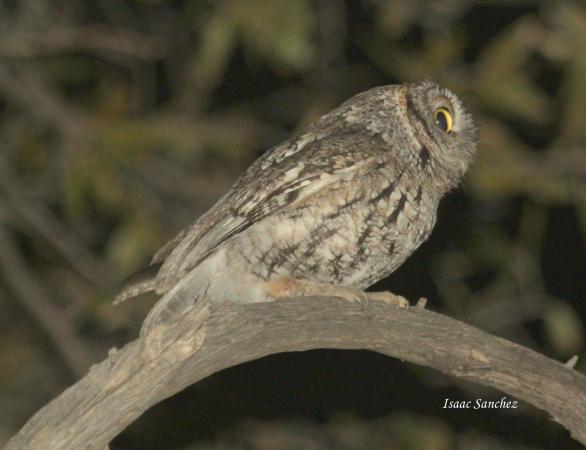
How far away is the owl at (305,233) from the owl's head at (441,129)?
20 centimetres

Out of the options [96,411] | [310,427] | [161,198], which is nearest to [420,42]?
[161,198]

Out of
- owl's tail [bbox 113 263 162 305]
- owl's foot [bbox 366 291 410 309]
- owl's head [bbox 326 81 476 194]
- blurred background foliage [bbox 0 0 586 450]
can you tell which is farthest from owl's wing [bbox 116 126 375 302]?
blurred background foliage [bbox 0 0 586 450]

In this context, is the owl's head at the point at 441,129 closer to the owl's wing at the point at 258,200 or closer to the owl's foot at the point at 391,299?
the owl's wing at the point at 258,200

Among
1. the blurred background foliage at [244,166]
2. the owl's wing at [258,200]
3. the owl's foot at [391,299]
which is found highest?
the blurred background foliage at [244,166]

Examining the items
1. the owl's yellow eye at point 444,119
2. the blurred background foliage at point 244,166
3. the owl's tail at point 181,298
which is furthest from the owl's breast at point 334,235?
the blurred background foliage at point 244,166

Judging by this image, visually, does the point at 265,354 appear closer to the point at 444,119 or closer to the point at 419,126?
the point at 419,126

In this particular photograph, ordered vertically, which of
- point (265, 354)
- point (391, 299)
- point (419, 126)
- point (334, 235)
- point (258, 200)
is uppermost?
point (419, 126)

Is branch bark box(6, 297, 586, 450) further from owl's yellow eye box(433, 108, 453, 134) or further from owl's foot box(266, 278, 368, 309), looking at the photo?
owl's yellow eye box(433, 108, 453, 134)

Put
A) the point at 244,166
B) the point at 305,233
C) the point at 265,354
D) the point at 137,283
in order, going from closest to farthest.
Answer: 1. the point at 265,354
2. the point at 137,283
3. the point at 305,233
4. the point at 244,166

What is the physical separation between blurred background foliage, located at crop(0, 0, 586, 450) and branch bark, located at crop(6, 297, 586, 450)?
1.76 metres

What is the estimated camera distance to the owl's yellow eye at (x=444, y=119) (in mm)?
3874

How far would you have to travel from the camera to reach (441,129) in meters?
3.84

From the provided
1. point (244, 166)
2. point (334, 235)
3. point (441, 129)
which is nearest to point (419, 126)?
point (441, 129)

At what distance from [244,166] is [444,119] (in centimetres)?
217
